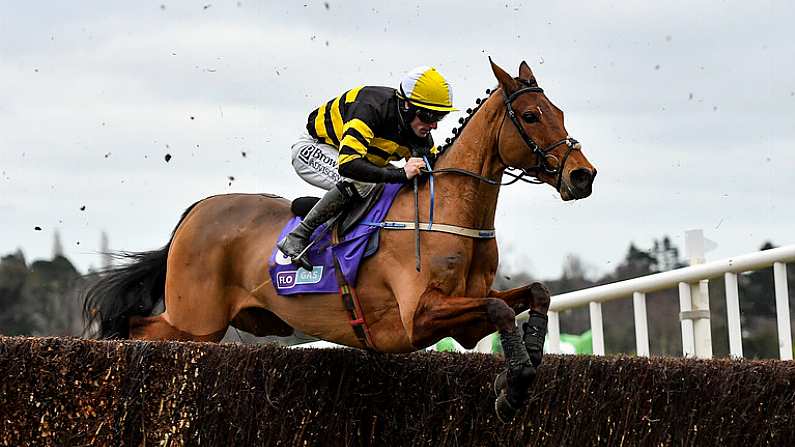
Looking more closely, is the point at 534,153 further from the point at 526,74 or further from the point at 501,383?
the point at 501,383

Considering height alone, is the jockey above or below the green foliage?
above

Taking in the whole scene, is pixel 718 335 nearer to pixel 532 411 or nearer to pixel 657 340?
pixel 657 340

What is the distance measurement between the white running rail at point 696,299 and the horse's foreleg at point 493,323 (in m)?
2.04

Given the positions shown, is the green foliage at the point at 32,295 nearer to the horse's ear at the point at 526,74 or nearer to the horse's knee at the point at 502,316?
the horse's ear at the point at 526,74

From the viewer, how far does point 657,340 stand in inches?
1236

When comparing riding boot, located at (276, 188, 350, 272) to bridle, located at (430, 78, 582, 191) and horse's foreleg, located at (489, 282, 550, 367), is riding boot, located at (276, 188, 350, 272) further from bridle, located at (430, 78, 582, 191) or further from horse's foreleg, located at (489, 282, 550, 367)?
horse's foreleg, located at (489, 282, 550, 367)

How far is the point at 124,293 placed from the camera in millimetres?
7379

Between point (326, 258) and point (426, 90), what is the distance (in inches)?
41.0

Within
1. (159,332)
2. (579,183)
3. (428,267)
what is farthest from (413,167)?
(159,332)

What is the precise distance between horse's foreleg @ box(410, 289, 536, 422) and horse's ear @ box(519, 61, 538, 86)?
1.13 m

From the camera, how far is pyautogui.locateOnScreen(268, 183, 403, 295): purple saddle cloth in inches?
233

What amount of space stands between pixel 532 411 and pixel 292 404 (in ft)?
4.22

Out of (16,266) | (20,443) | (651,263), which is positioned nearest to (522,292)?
(20,443)

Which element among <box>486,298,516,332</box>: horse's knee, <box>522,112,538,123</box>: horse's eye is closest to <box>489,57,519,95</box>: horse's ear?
<box>522,112,538,123</box>: horse's eye
